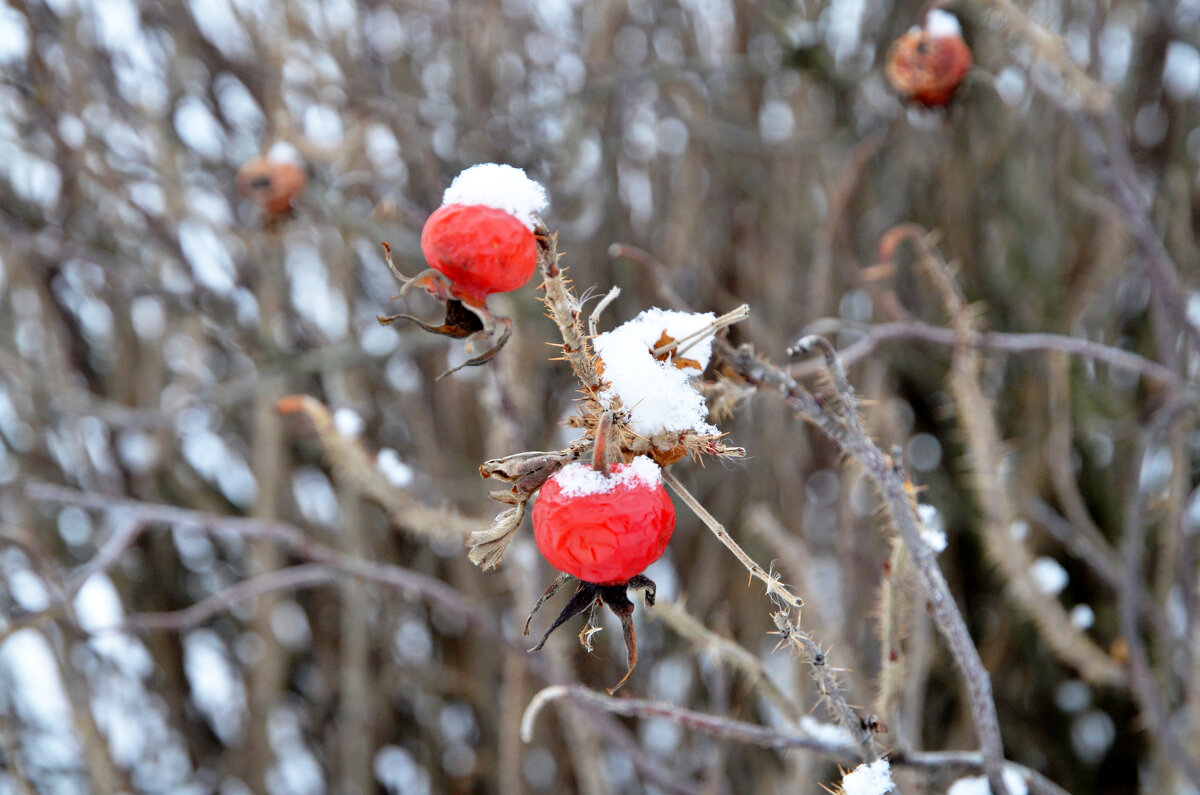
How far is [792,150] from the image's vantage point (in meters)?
1.19

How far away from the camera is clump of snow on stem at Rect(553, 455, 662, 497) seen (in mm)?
346

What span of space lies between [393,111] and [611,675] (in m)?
0.94

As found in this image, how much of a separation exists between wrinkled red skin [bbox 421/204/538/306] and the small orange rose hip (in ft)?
2.14

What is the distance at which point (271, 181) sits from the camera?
3.11 ft

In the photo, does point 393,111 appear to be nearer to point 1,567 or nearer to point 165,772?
point 1,567

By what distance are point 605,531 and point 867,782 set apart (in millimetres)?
177

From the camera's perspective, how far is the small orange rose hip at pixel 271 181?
3.09ft

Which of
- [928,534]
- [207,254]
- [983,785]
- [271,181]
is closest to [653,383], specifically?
[928,534]

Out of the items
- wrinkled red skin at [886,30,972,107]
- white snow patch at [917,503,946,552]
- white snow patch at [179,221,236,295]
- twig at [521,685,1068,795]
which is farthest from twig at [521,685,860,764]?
white snow patch at [179,221,236,295]

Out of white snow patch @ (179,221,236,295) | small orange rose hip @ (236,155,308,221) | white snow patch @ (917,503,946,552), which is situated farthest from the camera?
white snow patch @ (179,221,236,295)

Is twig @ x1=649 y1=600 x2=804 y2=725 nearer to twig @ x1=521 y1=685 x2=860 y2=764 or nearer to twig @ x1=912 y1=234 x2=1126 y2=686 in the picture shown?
twig @ x1=521 y1=685 x2=860 y2=764

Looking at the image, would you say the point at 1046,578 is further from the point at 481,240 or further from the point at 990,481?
the point at 481,240

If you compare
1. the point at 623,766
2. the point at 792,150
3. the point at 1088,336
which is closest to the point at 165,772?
the point at 623,766

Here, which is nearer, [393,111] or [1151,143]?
[393,111]
